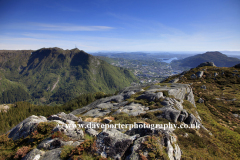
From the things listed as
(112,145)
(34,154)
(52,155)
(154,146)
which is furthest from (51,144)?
(154,146)

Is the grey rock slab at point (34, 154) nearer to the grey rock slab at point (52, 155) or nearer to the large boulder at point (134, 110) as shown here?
the grey rock slab at point (52, 155)

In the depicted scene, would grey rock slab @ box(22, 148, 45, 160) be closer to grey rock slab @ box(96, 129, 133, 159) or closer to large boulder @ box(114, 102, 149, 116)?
Answer: grey rock slab @ box(96, 129, 133, 159)

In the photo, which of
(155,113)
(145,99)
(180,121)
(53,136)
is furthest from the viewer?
(145,99)

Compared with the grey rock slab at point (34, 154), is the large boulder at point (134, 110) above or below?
below

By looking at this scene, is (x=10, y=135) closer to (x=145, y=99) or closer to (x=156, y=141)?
(x=156, y=141)

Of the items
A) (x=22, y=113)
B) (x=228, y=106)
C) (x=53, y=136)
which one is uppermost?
(x=53, y=136)

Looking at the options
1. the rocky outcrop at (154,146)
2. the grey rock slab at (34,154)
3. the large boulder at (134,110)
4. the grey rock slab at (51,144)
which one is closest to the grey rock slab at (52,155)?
the grey rock slab at (34,154)

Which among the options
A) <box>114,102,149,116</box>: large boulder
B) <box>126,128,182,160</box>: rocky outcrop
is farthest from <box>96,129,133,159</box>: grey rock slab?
<box>114,102,149,116</box>: large boulder

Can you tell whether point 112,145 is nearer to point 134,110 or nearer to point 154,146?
Answer: point 154,146

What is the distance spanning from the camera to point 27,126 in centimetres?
1348

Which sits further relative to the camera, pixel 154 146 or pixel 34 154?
pixel 34 154

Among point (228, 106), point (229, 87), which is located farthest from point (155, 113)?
point (229, 87)

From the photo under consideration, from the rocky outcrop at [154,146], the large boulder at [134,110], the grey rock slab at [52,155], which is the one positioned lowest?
the large boulder at [134,110]

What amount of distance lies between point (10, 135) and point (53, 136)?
8.77m
